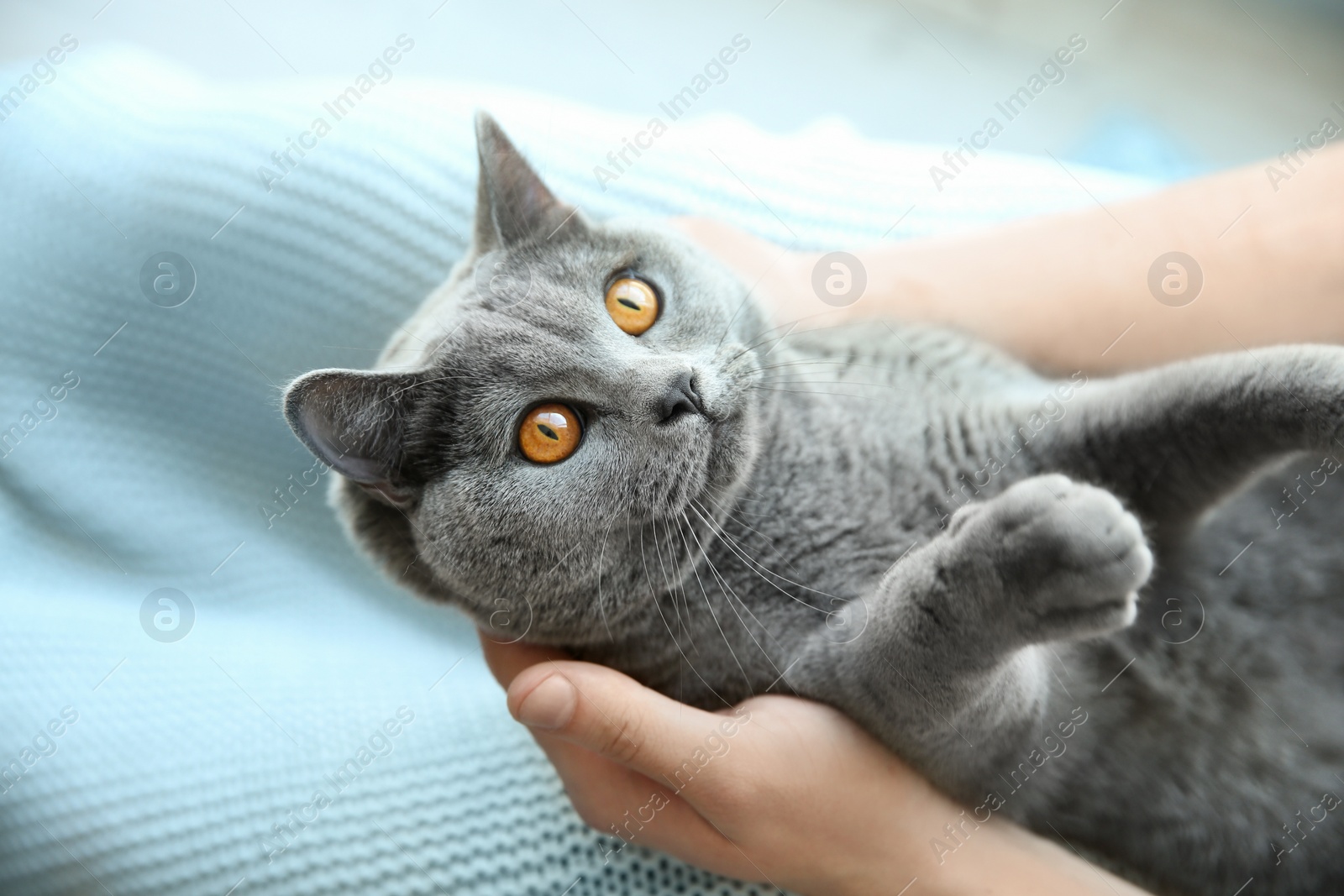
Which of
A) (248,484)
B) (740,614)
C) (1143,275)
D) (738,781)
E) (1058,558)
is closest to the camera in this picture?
(1058,558)

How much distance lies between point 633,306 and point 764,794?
0.51 m

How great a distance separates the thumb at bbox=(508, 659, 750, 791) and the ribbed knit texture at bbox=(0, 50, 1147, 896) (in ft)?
1.02

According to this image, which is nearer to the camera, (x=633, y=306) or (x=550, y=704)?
(x=550, y=704)

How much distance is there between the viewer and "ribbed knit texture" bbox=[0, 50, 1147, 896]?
102 cm

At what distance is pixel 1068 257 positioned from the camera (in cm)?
128

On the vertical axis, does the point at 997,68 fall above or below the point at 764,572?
above

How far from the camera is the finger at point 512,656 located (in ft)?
3.14

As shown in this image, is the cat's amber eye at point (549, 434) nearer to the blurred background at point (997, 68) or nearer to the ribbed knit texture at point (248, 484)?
the ribbed knit texture at point (248, 484)

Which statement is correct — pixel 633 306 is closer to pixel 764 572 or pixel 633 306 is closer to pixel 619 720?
pixel 764 572

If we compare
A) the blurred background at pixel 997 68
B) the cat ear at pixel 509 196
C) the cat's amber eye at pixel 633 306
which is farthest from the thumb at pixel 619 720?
the blurred background at pixel 997 68

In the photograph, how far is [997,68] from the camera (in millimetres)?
1931

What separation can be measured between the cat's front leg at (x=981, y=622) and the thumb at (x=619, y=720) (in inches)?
5.8

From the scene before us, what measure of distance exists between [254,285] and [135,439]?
304 millimetres

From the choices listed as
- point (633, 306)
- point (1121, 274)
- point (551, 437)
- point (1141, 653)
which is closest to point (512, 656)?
point (551, 437)
